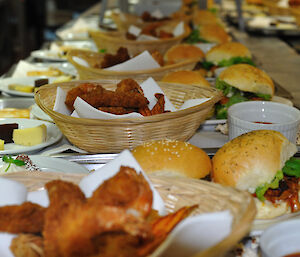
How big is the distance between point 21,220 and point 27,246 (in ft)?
0.16

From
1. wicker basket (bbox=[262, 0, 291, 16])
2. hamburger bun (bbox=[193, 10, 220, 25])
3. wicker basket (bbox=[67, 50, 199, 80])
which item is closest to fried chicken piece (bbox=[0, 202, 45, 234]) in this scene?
wicker basket (bbox=[67, 50, 199, 80])

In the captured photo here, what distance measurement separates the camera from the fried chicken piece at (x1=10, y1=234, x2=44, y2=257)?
31.0 inches

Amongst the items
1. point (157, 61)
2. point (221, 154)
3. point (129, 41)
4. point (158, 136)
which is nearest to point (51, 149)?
point (158, 136)

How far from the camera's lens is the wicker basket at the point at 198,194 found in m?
0.80

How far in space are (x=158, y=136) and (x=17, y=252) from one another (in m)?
0.66

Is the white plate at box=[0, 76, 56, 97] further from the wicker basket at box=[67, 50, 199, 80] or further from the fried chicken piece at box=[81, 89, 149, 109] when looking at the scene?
the fried chicken piece at box=[81, 89, 149, 109]

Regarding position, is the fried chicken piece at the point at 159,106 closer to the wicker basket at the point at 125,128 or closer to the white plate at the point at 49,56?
the wicker basket at the point at 125,128

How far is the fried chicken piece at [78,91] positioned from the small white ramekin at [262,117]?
473mm

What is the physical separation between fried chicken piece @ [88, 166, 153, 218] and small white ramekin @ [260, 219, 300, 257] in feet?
0.83

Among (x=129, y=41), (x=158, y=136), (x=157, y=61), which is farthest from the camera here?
(x=129, y=41)

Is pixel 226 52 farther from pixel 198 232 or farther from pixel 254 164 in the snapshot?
pixel 198 232

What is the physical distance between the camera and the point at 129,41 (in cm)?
240

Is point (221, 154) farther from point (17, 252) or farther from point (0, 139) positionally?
point (0, 139)

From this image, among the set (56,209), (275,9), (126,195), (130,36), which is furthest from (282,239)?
(275,9)
